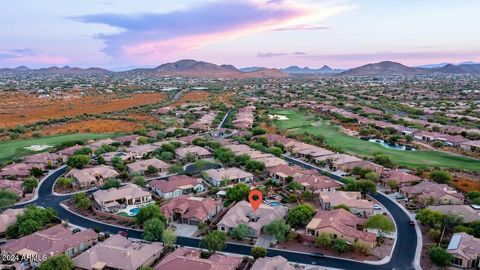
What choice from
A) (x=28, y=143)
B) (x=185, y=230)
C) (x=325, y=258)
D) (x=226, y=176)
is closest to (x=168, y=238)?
(x=185, y=230)

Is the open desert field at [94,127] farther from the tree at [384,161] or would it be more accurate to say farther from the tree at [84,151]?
the tree at [384,161]

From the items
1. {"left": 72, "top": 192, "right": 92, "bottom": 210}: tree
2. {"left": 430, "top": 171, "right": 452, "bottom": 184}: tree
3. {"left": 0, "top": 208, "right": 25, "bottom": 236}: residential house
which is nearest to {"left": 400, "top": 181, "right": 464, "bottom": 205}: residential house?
{"left": 430, "top": 171, "right": 452, "bottom": 184}: tree

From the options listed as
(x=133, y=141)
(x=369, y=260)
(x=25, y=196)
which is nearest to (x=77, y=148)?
(x=133, y=141)

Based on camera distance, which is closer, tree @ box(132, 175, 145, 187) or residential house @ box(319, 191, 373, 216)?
residential house @ box(319, 191, 373, 216)

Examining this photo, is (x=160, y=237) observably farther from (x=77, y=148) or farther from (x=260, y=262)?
(x=77, y=148)

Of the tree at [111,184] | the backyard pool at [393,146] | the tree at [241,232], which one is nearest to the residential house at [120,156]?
the tree at [111,184]

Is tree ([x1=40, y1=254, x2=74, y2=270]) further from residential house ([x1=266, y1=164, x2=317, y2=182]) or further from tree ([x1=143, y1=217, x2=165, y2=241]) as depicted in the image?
residential house ([x1=266, y1=164, x2=317, y2=182])
